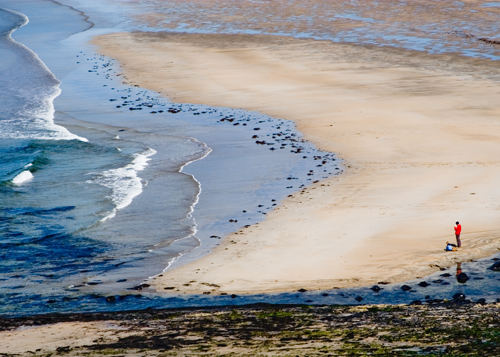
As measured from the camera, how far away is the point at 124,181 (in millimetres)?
26203

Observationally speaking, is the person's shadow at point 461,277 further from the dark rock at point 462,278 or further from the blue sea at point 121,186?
the blue sea at point 121,186

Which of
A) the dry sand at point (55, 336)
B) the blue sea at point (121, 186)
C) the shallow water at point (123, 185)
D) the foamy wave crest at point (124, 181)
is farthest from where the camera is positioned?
the foamy wave crest at point (124, 181)

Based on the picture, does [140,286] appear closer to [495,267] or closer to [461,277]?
[461,277]

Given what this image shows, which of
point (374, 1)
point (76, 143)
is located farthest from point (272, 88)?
point (374, 1)

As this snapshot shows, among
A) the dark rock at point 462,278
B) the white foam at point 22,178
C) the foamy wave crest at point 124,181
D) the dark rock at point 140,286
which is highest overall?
the dark rock at point 462,278

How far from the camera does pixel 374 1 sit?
75.8 m

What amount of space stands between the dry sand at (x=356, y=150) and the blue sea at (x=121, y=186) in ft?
3.02

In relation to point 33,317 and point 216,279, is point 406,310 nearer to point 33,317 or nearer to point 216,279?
point 216,279

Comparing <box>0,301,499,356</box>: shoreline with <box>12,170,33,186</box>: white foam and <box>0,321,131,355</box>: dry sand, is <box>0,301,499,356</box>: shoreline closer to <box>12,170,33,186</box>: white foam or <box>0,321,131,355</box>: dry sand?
<box>0,321,131,355</box>: dry sand

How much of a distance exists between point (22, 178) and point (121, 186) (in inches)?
141

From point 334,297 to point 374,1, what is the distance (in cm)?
6301

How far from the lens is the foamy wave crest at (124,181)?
2405cm

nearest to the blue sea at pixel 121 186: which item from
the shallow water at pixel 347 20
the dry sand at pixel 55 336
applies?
the dry sand at pixel 55 336

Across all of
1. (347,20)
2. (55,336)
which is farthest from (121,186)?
(347,20)
